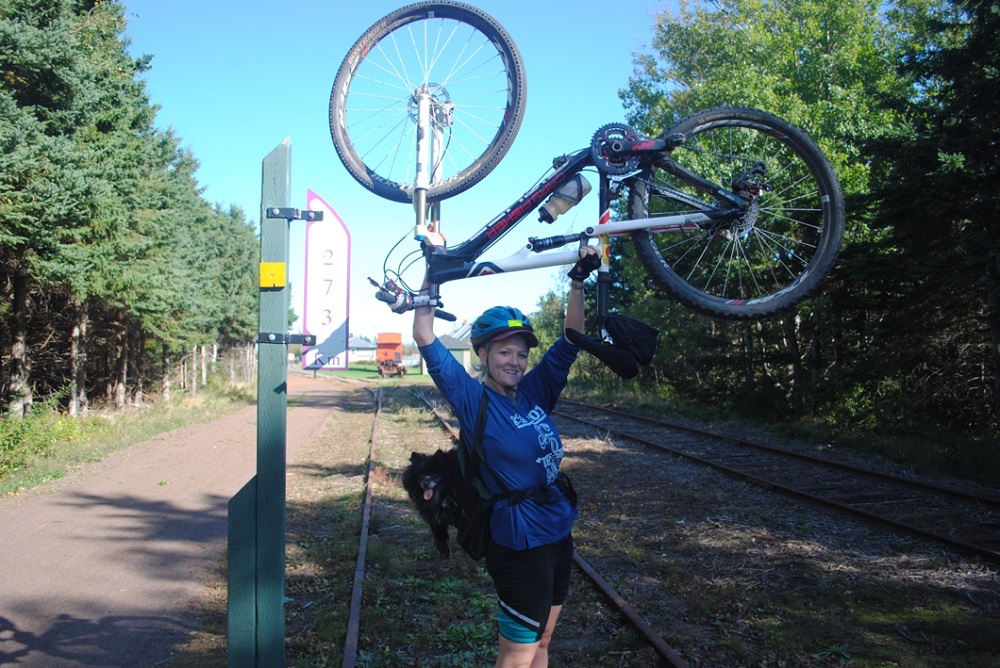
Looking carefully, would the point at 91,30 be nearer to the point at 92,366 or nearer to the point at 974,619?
the point at 92,366

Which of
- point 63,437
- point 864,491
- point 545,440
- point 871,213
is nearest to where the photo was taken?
point 545,440

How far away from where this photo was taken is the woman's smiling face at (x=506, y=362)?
308 cm

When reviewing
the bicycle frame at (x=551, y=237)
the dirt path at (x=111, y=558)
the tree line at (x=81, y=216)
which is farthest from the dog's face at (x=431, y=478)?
the tree line at (x=81, y=216)

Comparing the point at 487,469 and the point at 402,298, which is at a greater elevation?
the point at 402,298

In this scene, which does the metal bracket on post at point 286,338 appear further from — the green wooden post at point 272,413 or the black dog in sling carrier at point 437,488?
the black dog in sling carrier at point 437,488

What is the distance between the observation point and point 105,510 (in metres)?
9.63

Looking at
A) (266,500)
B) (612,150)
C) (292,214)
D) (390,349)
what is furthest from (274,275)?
(390,349)

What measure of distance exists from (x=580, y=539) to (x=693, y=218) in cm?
475

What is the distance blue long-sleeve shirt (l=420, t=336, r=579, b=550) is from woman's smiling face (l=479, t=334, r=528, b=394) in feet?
0.23

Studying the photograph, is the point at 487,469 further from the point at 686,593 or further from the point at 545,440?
the point at 686,593

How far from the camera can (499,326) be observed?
308cm

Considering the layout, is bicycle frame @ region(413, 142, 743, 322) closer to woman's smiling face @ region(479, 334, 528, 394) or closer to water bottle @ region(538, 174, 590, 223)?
water bottle @ region(538, 174, 590, 223)

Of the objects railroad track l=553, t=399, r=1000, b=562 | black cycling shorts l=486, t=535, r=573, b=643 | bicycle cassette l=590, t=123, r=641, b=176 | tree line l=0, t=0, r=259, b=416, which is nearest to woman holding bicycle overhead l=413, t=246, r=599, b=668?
black cycling shorts l=486, t=535, r=573, b=643

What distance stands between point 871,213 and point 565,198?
9139 mm
